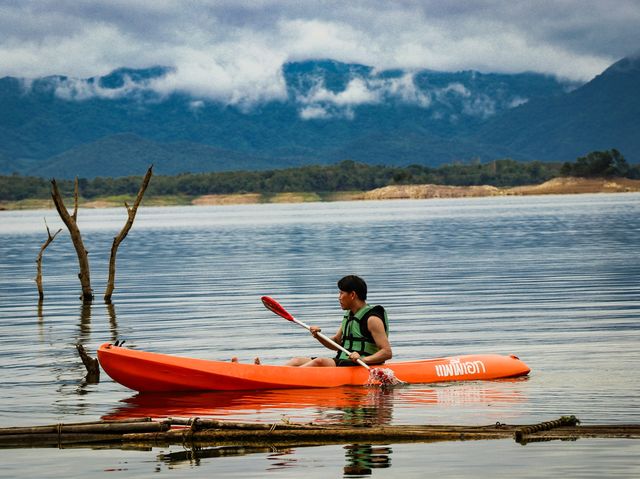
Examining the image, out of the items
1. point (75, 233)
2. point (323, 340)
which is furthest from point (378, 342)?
point (75, 233)

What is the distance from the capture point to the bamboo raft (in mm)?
12062

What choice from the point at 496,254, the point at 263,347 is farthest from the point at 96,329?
the point at 496,254

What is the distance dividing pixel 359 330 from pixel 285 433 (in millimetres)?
3886

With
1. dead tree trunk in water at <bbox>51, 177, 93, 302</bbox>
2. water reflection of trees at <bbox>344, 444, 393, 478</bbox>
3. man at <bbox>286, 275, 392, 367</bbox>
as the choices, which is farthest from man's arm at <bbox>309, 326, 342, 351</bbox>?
dead tree trunk in water at <bbox>51, 177, 93, 302</bbox>

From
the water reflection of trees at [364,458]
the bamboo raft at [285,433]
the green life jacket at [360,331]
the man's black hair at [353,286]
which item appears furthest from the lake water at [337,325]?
the man's black hair at [353,286]

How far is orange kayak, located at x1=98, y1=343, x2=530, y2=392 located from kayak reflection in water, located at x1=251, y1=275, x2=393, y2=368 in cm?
23

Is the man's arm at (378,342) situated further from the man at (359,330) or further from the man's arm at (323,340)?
the man's arm at (323,340)

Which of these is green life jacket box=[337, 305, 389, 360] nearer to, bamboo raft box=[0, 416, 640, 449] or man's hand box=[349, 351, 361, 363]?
man's hand box=[349, 351, 361, 363]

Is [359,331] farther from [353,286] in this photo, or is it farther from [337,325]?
[337,325]

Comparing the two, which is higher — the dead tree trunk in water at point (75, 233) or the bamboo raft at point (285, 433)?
the dead tree trunk in water at point (75, 233)

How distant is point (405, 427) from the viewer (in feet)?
39.8

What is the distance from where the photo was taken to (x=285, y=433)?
12.2m

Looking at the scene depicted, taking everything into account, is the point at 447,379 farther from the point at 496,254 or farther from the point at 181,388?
the point at 496,254

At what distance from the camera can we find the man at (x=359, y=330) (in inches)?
607
